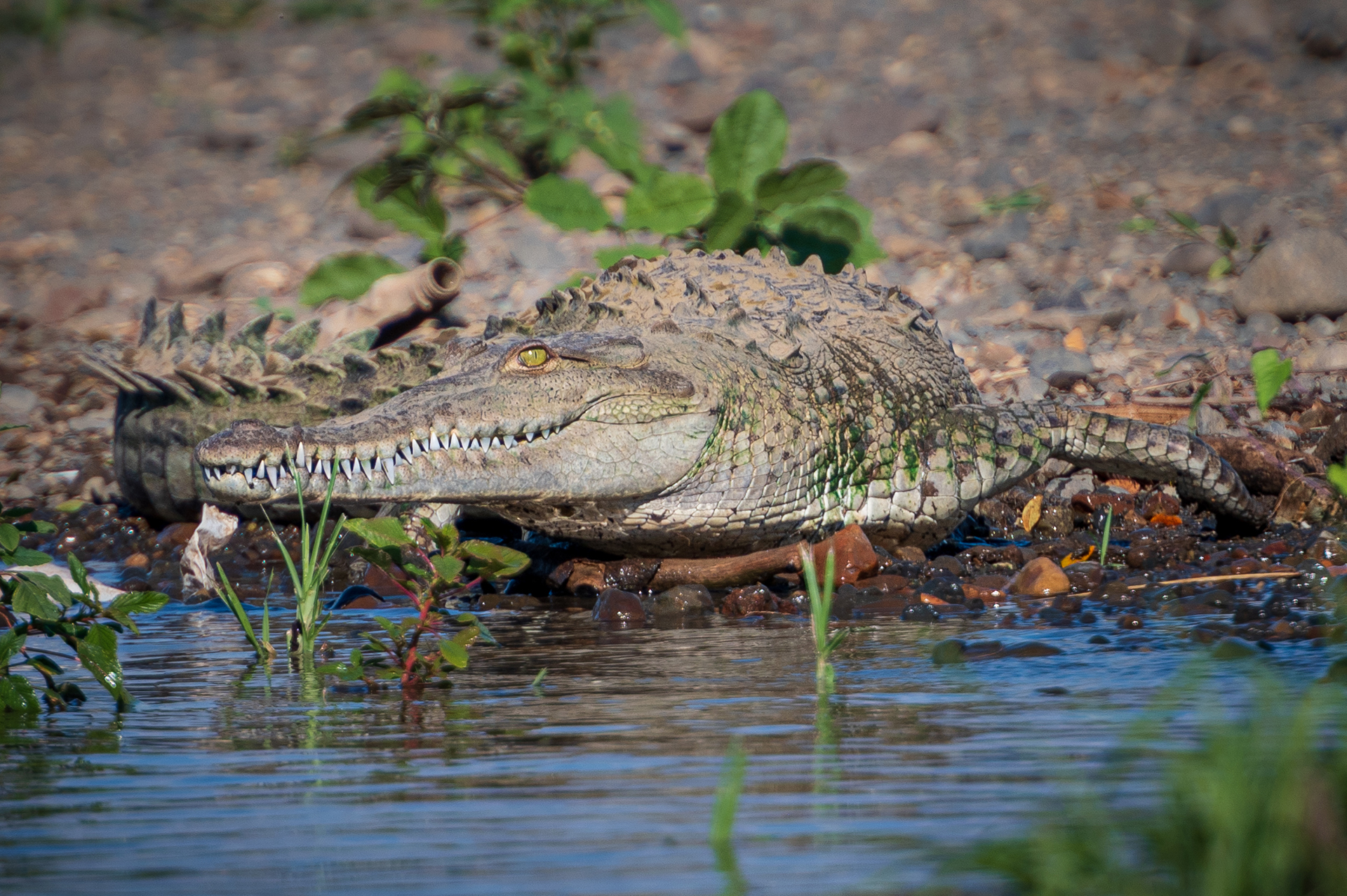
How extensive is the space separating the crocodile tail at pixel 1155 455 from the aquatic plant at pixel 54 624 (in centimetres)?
372

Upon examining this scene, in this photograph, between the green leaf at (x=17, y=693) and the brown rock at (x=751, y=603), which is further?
the brown rock at (x=751, y=603)

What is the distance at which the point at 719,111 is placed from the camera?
12609mm

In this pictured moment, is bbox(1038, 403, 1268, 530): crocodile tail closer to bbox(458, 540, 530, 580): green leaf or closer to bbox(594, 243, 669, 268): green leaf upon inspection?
bbox(594, 243, 669, 268): green leaf

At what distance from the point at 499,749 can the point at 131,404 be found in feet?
15.9

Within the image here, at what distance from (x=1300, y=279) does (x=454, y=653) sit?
5842 mm

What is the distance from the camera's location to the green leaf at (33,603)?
314 centimetres

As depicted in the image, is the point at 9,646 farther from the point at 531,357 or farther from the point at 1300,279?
the point at 1300,279

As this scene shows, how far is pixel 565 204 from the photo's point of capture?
766cm

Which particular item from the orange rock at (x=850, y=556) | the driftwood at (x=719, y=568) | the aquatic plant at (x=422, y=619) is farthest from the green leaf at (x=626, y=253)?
the aquatic plant at (x=422, y=619)

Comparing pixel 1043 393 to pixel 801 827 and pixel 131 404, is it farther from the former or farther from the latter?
pixel 801 827

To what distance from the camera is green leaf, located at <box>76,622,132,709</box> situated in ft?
10.4

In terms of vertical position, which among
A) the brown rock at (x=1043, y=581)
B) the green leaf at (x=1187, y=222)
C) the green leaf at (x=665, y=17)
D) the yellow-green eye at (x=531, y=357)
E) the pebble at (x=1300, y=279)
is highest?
→ the green leaf at (x=665, y=17)

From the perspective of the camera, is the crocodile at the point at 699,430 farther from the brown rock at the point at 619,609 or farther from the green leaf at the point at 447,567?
the green leaf at the point at 447,567

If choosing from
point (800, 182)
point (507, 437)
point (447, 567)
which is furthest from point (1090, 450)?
point (447, 567)
